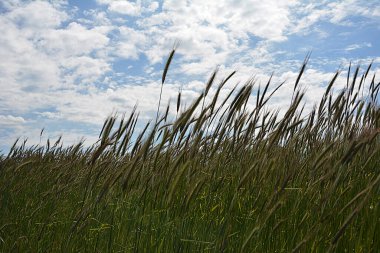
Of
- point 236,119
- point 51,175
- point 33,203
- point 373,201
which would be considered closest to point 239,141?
point 236,119

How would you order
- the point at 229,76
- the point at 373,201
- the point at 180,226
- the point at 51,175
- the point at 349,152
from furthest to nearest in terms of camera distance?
1. the point at 51,175
2. the point at 373,201
3. the point at 229,76
4. the point at 180,226
5. the point at 349,152

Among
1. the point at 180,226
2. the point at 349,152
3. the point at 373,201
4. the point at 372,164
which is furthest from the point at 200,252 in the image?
the point at 372,164

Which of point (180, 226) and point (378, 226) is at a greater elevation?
point (378, 226)

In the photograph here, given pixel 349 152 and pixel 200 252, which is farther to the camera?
pixel 200 252

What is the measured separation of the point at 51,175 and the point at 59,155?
123 centimetres

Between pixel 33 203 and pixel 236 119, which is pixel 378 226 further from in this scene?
pixel 33 203

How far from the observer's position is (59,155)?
6.22 m

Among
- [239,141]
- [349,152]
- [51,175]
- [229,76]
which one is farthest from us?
[51,175]

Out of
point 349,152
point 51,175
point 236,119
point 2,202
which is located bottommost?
point 2,202

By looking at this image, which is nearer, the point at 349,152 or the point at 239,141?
the point at 349,152

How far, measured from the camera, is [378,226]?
87.9 inches

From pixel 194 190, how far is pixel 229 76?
0.68m

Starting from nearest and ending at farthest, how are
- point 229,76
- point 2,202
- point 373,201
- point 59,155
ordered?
point 229,76, point 373,201, point 2,202, point 59,155

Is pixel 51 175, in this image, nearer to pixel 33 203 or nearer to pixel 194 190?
pixel 33 203
